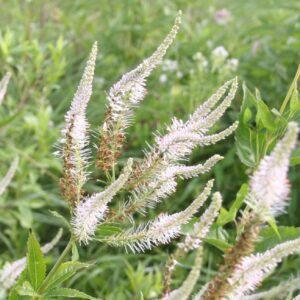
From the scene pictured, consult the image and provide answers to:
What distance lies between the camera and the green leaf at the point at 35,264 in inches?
58.9

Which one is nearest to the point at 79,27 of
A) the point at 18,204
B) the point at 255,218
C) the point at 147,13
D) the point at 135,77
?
the point at 147,13

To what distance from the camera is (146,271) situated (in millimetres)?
3709

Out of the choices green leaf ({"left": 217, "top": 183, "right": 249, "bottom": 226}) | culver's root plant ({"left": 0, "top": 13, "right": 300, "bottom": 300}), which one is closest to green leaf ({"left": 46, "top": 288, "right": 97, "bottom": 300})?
culver's root plant ({"left": 0, "top": 13, "right": 300, "bottom": 300})

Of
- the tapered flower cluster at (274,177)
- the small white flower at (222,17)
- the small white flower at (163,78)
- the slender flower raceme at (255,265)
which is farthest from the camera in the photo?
the small white flower at (222,17)

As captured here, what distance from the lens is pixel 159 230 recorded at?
54.6 inches

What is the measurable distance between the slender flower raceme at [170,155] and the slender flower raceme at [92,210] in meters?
0.09

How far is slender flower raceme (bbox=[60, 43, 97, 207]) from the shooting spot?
1.46 m

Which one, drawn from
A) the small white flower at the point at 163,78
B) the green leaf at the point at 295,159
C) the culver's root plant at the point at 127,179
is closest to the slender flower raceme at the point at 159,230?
the culver's root plant at the point at 127,179

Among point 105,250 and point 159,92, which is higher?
point 159,92

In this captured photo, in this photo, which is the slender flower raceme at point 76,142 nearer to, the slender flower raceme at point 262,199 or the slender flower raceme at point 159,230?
the slender flower raceme at point 159,230

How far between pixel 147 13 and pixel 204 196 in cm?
389

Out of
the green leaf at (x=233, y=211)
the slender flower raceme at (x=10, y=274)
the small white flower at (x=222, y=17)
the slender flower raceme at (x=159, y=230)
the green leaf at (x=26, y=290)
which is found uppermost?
the slender flower raceme at (x=159, y=230)

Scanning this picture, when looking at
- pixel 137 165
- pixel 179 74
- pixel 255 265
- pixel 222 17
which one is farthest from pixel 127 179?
pixel 222 17

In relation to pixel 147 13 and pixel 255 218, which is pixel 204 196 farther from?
pixel 147 13
